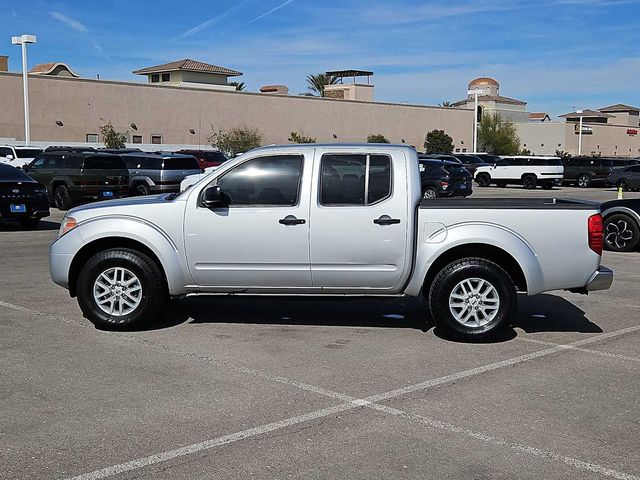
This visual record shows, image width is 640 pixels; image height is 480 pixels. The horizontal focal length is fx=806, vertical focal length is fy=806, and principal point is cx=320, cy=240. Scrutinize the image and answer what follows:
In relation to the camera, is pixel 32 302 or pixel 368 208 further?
pixel 32 302

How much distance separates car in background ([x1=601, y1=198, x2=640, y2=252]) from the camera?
1536cm

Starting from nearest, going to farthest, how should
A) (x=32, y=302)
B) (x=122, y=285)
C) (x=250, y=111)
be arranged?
(x=122, y=285), (x=32, y=302), (x=250, y=111)

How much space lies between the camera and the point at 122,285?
27.8 feet

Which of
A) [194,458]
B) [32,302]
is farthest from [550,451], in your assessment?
[32,302]

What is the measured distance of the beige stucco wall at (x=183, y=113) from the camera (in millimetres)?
50219

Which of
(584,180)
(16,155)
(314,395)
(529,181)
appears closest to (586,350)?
(314,395)

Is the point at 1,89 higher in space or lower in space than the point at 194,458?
higher

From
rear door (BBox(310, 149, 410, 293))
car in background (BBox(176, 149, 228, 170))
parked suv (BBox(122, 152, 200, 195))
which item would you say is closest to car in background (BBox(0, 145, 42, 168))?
car in background (BBox(176, 149, 228, 170))

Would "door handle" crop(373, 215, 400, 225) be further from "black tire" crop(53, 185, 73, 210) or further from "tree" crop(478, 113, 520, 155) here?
"tree" crop(478, 113, 520, 155)

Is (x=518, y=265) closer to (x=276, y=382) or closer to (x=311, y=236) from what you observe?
(x=311, y=236)

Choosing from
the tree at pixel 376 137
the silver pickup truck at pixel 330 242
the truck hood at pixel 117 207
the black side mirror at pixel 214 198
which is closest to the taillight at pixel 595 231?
the silver pickup truck at pixel 330 242

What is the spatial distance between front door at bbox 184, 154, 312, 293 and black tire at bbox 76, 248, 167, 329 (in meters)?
0.43

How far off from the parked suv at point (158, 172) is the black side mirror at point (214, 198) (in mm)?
17226

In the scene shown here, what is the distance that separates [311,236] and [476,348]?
6.50ft
